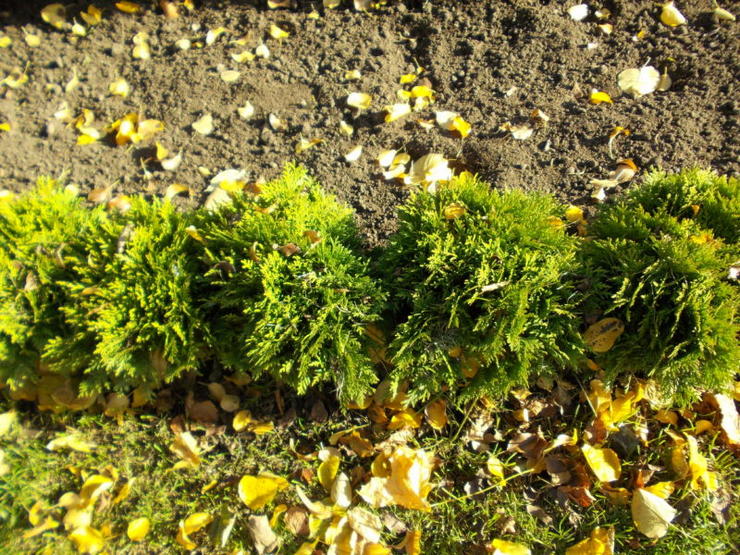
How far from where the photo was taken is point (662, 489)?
2.12 m

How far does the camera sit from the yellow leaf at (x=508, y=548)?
6.70 feet

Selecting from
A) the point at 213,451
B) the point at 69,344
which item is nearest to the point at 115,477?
the point at 213,451

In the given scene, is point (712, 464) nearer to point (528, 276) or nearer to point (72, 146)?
point (528, 276)

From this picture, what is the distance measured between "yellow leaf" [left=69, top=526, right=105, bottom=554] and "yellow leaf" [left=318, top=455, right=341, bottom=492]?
1.00 meters

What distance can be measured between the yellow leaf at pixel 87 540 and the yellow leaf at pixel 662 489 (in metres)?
2.39

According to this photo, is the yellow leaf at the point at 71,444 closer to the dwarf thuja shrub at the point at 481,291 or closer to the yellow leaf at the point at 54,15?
the dwarf thuja shrub at the point at 481,291

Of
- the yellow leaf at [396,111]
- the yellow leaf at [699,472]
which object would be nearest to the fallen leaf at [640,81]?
the yellow leaf at [396,111]

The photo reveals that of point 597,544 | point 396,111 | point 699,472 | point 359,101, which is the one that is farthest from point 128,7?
point 699,472

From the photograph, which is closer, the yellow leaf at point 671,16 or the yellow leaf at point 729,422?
the yellow leaf at point 729,422

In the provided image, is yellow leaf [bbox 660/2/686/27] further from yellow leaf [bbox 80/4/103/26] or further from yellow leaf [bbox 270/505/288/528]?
yellow leaf [bbox 80/4/103/26]

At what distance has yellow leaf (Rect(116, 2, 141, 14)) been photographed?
372 cm

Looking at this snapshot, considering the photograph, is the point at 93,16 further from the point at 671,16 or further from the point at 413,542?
the point at 413,542

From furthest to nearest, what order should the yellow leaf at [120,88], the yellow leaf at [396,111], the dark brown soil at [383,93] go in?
1. the yellow leaf at [120,88]
2. the yellow leaf at [396,111]
3. the dark brown soil at [383,93]

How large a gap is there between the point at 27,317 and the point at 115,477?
2.77 feet
